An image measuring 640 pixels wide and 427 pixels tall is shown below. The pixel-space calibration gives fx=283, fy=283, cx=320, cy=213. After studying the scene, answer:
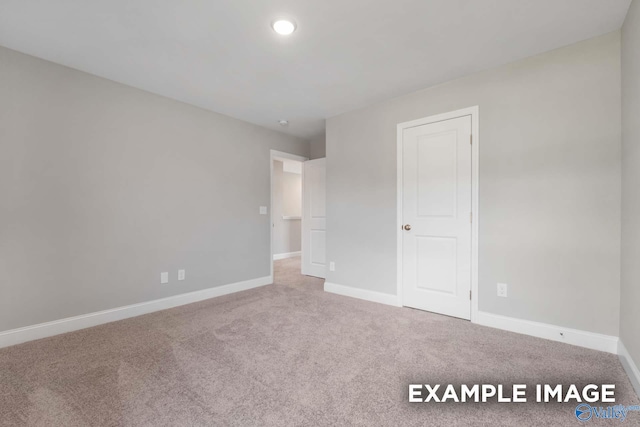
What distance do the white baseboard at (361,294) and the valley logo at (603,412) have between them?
1.82 meters

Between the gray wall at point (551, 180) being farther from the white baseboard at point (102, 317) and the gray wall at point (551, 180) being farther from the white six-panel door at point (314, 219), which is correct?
the white baseboard at point (102, 317)

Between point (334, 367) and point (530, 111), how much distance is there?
266cm

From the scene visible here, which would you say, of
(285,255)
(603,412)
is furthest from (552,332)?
(285,255)

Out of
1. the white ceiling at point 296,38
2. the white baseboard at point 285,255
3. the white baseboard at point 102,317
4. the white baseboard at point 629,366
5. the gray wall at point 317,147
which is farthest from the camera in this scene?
the white baseboard at point 285,255

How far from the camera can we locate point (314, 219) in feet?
16.2

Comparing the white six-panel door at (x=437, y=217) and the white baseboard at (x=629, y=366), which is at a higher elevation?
the white six-panel door at (x=437, y=217)

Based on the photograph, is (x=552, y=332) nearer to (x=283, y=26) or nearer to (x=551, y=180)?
(x=551, y=180)

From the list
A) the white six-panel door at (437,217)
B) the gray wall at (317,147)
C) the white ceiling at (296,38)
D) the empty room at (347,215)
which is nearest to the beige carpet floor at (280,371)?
the empty room at (347,215)

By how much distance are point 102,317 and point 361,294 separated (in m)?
2.79

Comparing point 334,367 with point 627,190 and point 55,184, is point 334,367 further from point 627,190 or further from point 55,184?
point 55,184

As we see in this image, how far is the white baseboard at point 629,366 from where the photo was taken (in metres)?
1.66

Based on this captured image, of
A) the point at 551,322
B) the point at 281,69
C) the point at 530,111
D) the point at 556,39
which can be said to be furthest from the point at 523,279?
the point at 281,69

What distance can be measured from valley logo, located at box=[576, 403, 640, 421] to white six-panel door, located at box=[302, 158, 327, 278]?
3.53 m

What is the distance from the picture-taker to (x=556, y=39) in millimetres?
2217
